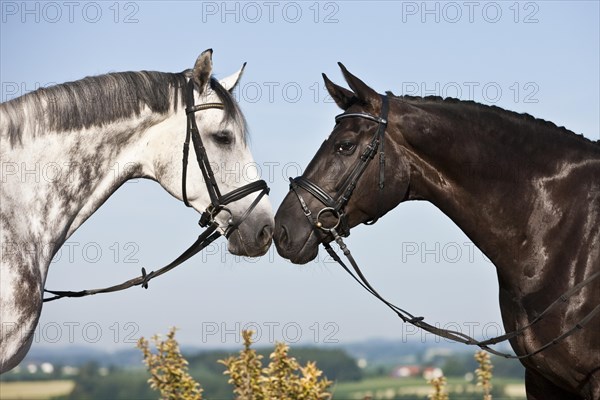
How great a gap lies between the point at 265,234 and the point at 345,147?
82cm

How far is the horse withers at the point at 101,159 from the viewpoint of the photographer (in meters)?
4.91

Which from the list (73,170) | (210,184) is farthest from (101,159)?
(210,184)

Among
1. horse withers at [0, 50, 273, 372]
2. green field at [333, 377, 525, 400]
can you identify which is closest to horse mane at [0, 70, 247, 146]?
horse withers at [0, 50, 273, 372]

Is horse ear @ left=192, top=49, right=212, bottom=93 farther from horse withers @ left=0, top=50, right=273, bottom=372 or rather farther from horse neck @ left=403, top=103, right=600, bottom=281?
horse neck @ left=403, top=103, right=600, bottom=281

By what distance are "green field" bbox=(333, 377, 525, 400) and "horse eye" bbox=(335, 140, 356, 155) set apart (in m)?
4.82

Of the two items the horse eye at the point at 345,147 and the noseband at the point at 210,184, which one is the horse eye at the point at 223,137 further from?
the horse eye at the point at 345,147

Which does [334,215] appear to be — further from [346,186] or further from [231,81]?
[231,81]

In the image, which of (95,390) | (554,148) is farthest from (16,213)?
(95,390)

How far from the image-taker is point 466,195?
19.2ft

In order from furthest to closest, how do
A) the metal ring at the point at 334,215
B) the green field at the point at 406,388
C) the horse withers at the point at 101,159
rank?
the green field at the point at 406,388
the metal ring at the point at 334,215
the horse withers at the point at 101,159

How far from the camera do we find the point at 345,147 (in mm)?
5887

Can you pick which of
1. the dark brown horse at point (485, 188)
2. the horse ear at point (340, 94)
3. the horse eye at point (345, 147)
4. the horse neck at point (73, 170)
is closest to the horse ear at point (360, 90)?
the dark brown horse at point (485, 188)

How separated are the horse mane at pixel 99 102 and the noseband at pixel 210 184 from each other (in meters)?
0.09

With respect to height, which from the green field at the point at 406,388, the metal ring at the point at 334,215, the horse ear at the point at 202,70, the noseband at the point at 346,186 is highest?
the horse ear at the point at 202,70
